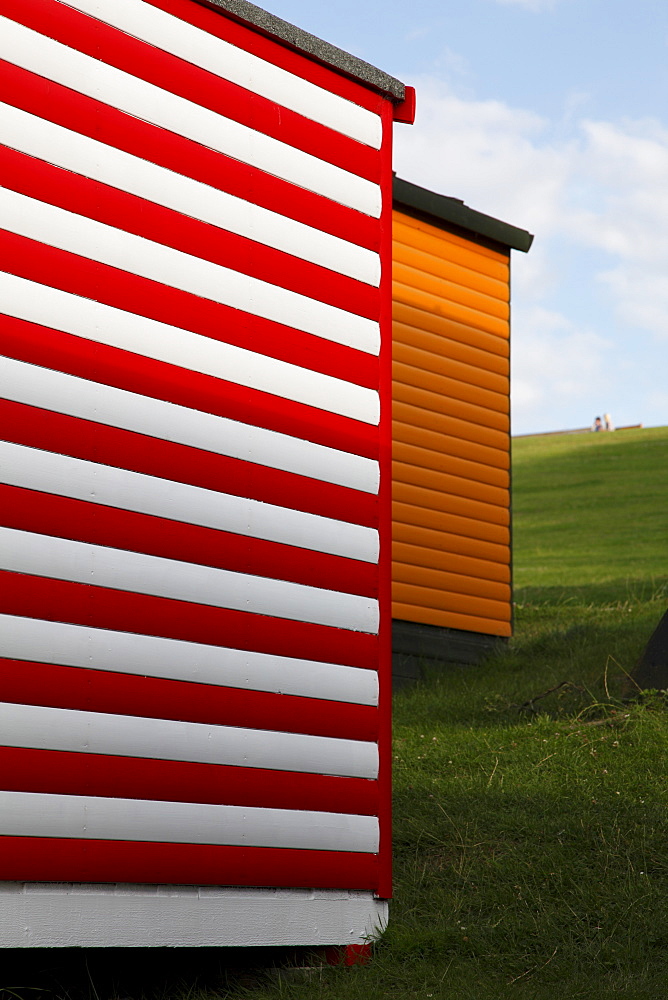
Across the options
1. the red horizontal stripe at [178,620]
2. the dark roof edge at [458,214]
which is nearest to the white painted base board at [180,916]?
the red horizontal stripe at [178,620]

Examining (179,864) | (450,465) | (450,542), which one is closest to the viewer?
(179,864)

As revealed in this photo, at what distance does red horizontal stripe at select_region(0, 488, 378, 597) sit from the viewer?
3.87 meters

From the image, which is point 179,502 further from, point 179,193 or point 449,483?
point 449,483

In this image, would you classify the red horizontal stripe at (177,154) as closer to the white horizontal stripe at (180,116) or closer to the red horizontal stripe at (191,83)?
the white horizontal stripe at (180,116)

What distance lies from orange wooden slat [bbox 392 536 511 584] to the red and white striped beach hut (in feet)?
16.7

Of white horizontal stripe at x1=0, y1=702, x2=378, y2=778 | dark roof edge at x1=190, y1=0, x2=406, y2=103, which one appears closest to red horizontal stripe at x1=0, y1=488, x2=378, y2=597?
white horizontal stripe at x1=0, y1=702, x2=378, y2=778

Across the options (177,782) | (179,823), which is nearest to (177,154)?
(177,782)

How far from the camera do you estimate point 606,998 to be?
3961mm

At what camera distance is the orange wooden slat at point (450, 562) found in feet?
33.3

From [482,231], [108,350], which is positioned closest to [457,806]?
[108,350]

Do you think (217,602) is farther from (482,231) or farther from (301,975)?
(482,231)

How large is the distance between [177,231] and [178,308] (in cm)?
32

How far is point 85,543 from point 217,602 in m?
0.64

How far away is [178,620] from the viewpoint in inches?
167
